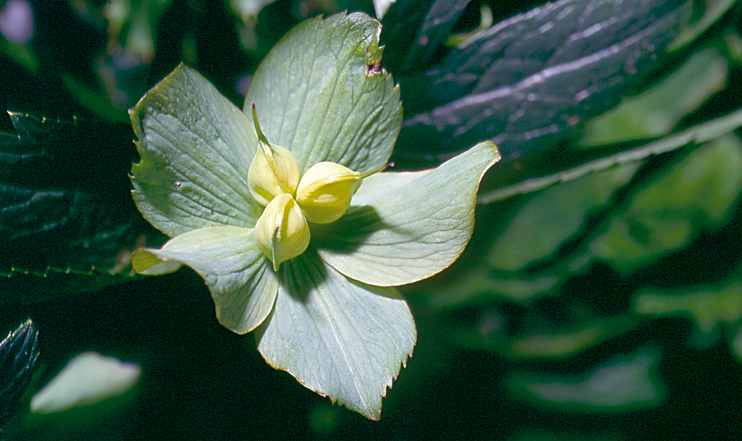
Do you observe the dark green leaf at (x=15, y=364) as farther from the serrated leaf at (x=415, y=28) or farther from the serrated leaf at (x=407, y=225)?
the serrated leaf at (x=415, y=28)

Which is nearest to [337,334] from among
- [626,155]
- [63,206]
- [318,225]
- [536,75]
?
[318,225]

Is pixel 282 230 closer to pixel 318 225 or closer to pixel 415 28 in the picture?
pixel 318 225

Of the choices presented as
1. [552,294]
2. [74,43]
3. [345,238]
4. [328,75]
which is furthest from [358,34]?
[552,294]

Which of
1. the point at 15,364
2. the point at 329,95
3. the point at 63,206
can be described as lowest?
the point at 15,364

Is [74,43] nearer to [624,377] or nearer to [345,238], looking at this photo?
[345,238]

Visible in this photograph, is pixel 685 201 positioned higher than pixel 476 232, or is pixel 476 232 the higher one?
pixel 685 201

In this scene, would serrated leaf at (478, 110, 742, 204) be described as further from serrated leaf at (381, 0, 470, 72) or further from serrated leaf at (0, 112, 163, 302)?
serrated leaf at (0, 112, 163, 302)
